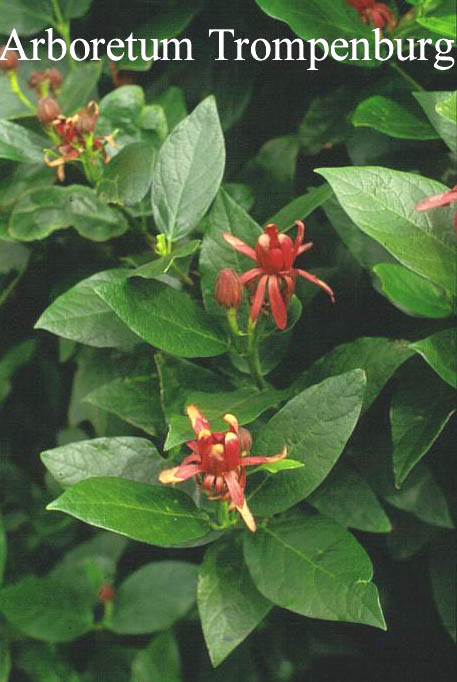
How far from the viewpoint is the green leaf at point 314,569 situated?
71 cm

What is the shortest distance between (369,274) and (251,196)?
0.68 feet

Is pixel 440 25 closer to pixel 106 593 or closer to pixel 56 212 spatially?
pixel 56 212

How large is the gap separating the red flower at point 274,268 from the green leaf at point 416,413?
5.4 inches

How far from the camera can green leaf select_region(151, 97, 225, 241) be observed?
89 cm

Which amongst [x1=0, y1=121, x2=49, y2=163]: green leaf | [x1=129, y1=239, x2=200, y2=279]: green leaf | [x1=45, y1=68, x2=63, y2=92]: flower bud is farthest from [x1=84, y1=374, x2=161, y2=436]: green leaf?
[x1=45, y1=68, x2=63, y2=92]: flower bud

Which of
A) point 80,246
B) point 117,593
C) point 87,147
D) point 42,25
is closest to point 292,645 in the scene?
point 117,593

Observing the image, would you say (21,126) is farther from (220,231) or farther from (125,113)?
(220,231)

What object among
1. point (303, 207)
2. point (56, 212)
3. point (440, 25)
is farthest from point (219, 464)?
point (440, 25)

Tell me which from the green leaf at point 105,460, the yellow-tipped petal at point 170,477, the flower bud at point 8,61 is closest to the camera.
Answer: the yellow-tipped petal at point 170,477

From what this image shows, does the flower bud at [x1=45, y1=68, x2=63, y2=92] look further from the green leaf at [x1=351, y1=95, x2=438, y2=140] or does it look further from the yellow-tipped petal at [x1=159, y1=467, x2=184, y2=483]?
the yellow-tipped petal at [x1=159, y1=467, x2=184, y2=483]

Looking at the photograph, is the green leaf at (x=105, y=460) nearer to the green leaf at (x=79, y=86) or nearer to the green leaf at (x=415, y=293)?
the green leaf at (x=415, y=293)

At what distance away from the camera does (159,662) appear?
1182 mm

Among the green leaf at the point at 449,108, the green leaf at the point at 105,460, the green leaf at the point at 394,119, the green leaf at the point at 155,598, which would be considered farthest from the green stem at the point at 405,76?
the green leaf at the point at 155,598

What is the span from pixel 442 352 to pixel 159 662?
0.63 metres
